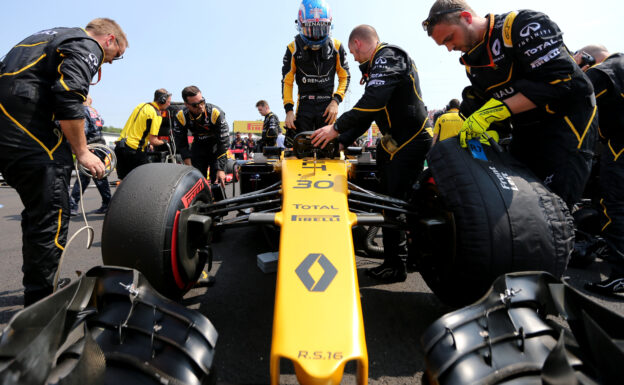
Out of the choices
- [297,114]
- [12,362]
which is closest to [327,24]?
[297,114]

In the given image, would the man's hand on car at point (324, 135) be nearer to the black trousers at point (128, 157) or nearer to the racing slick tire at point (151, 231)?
the racing slick tire at point (151, 231)

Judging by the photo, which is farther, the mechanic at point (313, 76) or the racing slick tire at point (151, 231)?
the mechanic at point (313, 76)

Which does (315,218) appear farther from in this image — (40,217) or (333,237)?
(40,217)

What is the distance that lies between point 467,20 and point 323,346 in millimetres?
1966

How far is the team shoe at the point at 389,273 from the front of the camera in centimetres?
270

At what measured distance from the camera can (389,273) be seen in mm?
2725

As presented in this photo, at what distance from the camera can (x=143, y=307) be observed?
120 cm

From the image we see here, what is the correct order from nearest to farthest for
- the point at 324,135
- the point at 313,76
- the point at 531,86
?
1. the point at 531,86
2. the point at 324,135
3. the point at 313,76

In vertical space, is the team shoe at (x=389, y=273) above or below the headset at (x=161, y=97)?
below

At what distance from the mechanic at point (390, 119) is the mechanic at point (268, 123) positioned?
5.15 metres

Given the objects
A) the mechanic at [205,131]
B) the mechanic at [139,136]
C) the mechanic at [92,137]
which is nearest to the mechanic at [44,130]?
the mechanic at [205,131]

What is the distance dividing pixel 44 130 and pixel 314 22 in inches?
108

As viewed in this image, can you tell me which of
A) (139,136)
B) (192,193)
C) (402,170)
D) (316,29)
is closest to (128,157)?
(139,136)

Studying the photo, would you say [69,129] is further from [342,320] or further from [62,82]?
[342,320]
